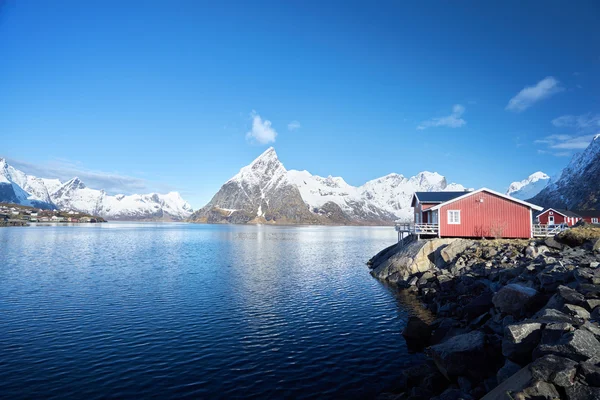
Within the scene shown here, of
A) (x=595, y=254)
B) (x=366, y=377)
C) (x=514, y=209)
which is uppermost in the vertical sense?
(x=514, y=209)

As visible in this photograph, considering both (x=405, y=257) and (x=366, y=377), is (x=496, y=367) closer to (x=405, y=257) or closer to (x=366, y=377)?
(x=366, y=377)

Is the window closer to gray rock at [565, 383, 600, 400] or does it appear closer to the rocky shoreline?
the rocky shoreline

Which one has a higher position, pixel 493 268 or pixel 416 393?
pixel 493 268

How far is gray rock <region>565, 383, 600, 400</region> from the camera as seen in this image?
846cm

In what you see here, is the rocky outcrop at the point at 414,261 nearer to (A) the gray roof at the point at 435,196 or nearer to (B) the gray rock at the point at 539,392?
(A) the gray roof at the point at 435,196

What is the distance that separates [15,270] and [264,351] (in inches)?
1704

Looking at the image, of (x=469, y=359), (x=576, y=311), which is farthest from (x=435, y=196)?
(x=469, y=359)

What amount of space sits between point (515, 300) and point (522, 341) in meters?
6.20

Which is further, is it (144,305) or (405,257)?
(405,257)

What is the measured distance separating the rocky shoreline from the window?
1357 centimetres

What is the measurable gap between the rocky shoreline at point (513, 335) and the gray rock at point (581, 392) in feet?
0.07

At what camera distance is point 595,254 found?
2711 centimetres

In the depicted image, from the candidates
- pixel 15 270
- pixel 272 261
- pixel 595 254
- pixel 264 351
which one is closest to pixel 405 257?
pixel 595 254

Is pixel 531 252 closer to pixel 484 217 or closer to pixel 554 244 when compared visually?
pixel 554 244
